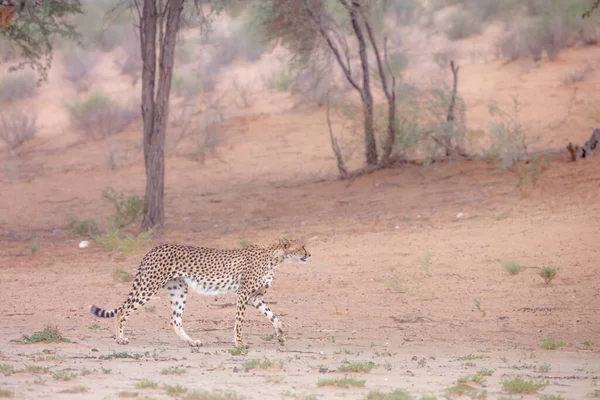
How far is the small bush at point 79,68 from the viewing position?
3510 cm

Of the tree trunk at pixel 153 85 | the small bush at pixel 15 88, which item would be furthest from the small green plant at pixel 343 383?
the small bush at pixel 15 88

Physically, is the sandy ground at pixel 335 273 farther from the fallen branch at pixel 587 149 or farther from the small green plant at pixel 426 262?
the fallen branch at pixel 587 149

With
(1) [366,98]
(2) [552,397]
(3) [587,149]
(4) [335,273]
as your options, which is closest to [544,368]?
(2) [552,397]

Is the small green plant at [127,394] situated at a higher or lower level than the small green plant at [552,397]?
higher

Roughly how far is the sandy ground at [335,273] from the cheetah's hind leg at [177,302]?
0.29 meters

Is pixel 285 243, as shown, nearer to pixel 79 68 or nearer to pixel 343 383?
pixel 343 383

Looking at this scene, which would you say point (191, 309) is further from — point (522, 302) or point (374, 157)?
point (374, 157)

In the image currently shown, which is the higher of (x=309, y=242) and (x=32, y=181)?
(x=32, y=181)

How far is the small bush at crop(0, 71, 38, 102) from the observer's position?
33.1 m

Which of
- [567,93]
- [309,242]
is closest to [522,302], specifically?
[309,242]

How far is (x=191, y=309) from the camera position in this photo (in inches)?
459

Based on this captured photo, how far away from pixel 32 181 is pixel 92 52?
15773 mm

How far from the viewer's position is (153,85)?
55.9 feet

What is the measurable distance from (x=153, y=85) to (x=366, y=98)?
18.6 ft
